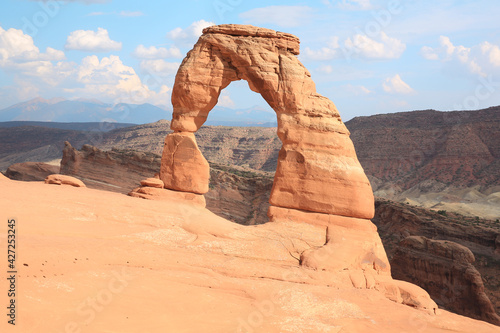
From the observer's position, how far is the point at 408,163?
83.9 metres

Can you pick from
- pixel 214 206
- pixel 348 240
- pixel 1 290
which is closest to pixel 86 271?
pixel 1 290

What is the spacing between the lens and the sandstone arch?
53.9ft

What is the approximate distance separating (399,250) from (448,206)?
3260 centimetres

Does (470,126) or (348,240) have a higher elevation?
(470,126)

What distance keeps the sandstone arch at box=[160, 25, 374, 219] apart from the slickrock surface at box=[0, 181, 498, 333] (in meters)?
2.01

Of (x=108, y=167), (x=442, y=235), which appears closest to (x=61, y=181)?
(x=442, y=235)

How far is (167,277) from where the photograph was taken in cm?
1024

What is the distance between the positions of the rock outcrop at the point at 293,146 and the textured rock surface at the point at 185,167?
0.04 m

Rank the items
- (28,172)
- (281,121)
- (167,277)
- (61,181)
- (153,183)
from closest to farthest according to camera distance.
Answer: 1. (167,277)
2. (61,181)
3. (281,121)
4. (153,183)
5. (28,172)

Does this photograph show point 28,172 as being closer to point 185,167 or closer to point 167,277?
point 185,167

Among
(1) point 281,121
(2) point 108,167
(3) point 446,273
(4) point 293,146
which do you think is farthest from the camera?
(2) point 108,167

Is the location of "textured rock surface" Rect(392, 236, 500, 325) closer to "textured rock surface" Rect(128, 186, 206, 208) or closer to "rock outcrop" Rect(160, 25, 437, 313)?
"rock outcrop" Rect(160, 25, 437, 313)

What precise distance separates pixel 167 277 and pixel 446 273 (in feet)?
65.0

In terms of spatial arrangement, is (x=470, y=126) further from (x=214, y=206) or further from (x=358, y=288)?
(x=358, y=288)
